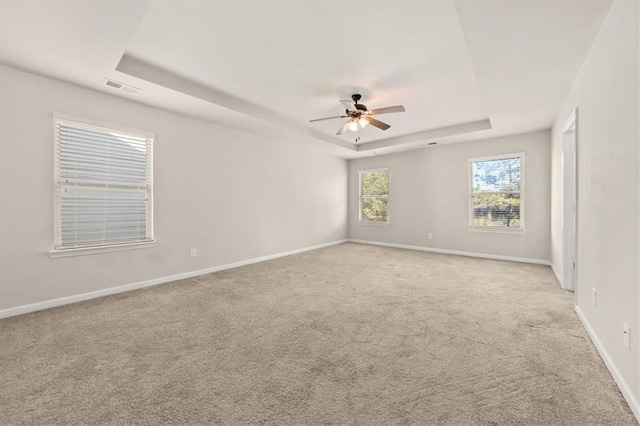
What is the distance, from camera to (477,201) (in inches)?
225

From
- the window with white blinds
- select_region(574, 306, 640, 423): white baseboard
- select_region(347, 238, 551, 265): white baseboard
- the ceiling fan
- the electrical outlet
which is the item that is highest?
the ceiling fan

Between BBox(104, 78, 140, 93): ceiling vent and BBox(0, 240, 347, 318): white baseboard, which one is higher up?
BBox(104, 78, 140, 93): ceiling vent

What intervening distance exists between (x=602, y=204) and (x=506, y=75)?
1.68 meters

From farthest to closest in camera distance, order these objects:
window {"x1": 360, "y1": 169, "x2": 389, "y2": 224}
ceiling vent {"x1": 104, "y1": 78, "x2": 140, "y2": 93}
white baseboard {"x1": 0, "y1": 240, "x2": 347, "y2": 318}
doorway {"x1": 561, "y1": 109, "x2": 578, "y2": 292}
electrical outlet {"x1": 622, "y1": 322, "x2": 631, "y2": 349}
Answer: window {"x1": 360, "y1": 169, "x2": 389, "y2": 224}
doorway {"x1": 561, "y1": 109, "x2": 578, "y2": 292}
ceiling vent {"x1": 104, "y1": 78, "x2": 140, "y2": 93}
white baseboard {"x1": 0, "y1": 240, "x2": 347, "y2": 318}
electrical outlet {"x1": 622, "y1": 322, "x2": 631, "y2": 349}

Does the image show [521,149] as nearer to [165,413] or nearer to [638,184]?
[638,184]

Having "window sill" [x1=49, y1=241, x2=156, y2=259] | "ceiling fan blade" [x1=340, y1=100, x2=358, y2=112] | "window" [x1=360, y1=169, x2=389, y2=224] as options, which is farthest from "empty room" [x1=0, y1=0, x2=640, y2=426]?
"window" [x1=360, y1=169, x2=389, y2=224]

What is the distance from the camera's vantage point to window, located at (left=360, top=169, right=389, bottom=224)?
7195mm

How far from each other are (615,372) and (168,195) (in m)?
4.83

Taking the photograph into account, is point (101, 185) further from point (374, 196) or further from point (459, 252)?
point (459, 252)

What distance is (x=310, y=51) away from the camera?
271 centimetres

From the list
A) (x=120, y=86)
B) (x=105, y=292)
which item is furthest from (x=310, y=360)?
(x=120, y=86)

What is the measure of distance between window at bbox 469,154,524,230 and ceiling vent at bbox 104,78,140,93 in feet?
19.5

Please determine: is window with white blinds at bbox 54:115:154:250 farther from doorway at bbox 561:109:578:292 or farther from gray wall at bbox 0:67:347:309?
doorway at bbox 561:109:578:292

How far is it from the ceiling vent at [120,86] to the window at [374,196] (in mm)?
5518
